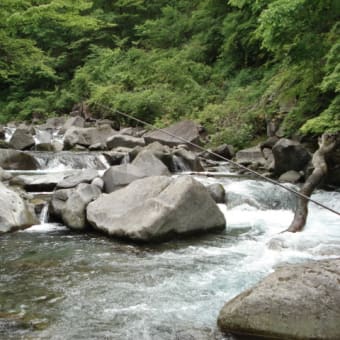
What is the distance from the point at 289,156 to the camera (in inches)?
468

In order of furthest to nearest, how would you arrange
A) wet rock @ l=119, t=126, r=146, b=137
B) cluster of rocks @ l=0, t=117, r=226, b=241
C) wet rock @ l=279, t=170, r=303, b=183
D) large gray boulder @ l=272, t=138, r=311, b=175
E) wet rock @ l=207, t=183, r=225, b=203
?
1. wet rock @ l=119, t=126, r=146, b=137
2. large gray boulder @ l=272, t=138, r=311, b=175
3. wet rock @ l=279, t=170, r=303, b=183
4. wet rock @ l=207, t=183, r=225, b=203
5. cluster of rocks @ l=0, t=117, r=226, b=241

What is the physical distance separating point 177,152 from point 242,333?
977 cm

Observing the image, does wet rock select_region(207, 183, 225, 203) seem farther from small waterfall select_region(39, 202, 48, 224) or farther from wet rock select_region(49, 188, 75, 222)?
small waterfall select_region(39, 202, 48, 224)

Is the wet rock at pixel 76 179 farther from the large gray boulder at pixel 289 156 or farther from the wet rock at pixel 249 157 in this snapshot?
the wet rock at pixel 249 157

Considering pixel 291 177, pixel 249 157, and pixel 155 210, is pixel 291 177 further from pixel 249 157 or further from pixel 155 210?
pixel 155 210

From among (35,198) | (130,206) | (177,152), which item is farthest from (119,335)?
(177,152)

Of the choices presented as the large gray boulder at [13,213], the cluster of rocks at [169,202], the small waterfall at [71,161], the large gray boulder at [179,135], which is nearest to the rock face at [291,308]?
the cluster of rocks at [169,202]

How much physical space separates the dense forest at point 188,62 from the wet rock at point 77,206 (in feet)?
14.7

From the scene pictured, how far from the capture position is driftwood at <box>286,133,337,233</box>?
7.89 m

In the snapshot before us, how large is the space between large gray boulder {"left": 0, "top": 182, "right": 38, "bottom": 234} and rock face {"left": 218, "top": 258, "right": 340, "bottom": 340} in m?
4.77

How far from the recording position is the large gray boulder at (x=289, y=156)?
11.7 meters

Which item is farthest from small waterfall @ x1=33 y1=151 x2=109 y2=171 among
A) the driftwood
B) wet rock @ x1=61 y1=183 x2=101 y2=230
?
the driftwood

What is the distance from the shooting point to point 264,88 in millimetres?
17172

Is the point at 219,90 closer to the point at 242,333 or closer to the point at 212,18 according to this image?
the point at 212,18
